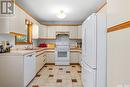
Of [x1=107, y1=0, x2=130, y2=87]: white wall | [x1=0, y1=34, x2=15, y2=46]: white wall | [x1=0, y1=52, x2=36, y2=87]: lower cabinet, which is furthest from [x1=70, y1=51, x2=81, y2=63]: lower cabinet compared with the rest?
[x1=107, y1=0, x2=130, y2=87]: white wall

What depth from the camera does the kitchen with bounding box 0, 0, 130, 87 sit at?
130 cm

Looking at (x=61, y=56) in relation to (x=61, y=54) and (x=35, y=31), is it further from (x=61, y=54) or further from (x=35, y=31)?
(x=35, y=31)

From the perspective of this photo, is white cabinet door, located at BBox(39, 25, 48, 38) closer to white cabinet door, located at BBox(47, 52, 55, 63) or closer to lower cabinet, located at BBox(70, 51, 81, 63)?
white cabinet door, located at BBox(47, 52, 55, 63)

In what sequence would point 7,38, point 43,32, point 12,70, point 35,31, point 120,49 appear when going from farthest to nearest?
point 43,32
point 35,31
point 7,38
point 12,70
point 120,49

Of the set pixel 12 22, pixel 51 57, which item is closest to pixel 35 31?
pixel 51 57

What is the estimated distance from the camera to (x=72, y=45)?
7.41 meters

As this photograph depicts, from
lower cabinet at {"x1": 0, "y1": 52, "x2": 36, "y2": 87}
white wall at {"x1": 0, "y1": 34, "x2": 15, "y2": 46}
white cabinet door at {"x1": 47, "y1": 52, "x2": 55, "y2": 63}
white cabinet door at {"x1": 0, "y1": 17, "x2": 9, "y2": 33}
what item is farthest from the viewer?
white cabinet door at {"x1": 47, "y1": 52, "x2": 55, "y2": 63}

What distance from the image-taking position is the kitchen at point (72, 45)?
1.30m

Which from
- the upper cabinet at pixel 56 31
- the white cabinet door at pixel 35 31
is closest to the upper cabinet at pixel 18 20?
the white cabinet door at pixel 35 31

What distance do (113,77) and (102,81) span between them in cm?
84

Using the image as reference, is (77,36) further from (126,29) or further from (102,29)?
(126,29)

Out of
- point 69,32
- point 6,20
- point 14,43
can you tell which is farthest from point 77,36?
point 6,20

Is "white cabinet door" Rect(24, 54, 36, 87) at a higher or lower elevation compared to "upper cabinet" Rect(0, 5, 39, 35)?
lower

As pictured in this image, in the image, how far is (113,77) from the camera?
1432 millimetres
